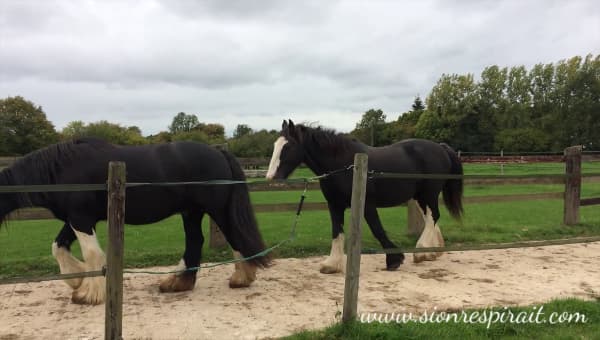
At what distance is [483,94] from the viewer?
170 ft

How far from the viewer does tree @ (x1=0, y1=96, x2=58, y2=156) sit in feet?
129

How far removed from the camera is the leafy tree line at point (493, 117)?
41.4m

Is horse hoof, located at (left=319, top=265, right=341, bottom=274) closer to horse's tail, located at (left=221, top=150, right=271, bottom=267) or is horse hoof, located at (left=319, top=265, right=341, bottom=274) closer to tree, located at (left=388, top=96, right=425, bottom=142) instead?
horse's tail, located at (left=221, top=150, right=271, bottom=267)

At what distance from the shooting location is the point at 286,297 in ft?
14.0

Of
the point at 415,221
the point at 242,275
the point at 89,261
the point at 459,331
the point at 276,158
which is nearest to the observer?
the point at 459,331

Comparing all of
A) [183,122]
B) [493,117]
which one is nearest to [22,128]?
[183,122]

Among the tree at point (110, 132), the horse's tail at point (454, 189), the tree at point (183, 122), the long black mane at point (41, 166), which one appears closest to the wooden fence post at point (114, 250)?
the long black mane at point (41, 166)

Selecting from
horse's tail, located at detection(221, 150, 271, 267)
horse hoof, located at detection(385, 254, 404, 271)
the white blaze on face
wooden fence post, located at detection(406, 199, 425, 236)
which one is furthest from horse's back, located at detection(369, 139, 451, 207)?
horse's tail, located at detection(221, 150, 271, 267)

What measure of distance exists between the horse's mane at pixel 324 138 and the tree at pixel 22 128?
41.0 meters

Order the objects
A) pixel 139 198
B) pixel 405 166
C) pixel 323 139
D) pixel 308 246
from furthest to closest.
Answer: pixel 308 246 → pixel 405 166 → pixel 323 139 → pixel 139 198

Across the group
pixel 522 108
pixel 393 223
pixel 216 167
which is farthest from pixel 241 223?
pixel 522 108

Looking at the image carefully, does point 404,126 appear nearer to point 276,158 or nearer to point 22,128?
point 22,128

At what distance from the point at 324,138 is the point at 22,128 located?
45000 mm

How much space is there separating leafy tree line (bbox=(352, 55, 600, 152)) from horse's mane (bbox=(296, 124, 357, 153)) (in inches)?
1716
